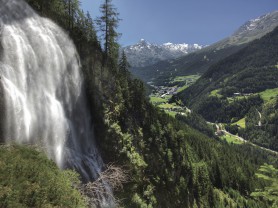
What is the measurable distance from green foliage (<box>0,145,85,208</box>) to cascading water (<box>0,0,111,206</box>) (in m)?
5.84

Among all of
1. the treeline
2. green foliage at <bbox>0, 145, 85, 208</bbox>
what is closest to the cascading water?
the treeline

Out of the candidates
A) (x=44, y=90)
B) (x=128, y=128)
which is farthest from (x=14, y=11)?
(x=128, y=128)

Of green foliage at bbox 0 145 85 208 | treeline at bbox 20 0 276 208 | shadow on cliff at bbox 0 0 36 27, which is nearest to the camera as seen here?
green foliage at bbox 0 145 85 208

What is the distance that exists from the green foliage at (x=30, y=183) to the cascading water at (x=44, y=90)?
19.2ft

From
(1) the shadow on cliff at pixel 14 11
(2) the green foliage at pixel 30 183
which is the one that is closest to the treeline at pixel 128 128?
(1) the shadow on cliff at pixel 14 11

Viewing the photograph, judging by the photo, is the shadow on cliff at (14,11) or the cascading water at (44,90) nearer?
the cascading water at (44,90)

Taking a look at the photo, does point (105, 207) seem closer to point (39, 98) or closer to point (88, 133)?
point (88, 133)

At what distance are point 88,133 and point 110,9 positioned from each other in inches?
1064

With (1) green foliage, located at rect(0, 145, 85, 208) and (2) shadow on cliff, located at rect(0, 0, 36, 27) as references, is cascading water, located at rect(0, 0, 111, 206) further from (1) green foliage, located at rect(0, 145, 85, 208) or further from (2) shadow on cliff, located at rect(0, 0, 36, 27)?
(1) green foliage, located at rect(0, 145, 85, 208)

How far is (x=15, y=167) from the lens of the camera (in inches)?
917

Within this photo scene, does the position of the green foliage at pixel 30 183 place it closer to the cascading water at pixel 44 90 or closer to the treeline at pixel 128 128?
the cascading water at pixel 44 90

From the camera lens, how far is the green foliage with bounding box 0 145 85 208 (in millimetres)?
20969

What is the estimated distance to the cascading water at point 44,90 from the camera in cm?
3275

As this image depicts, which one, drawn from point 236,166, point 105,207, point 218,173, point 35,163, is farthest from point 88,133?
point 236,166
